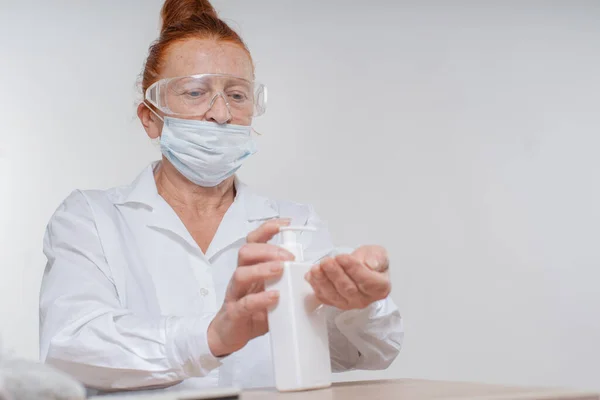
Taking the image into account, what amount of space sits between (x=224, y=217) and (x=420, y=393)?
0.83 metres

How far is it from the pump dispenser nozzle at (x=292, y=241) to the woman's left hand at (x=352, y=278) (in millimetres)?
38

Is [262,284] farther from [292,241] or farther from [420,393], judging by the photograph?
[420,393]

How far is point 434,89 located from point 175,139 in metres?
1.36

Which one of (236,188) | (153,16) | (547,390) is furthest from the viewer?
(153,16)

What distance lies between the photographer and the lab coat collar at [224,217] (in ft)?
5.14

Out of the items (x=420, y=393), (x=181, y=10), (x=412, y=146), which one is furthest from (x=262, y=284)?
(x=412, y=146)

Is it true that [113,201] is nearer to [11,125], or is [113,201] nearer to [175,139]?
[175,139]

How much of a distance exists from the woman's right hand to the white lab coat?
0.10 ft

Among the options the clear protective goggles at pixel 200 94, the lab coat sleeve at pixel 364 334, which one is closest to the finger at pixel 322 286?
the lab coat sleeve at pixel 364 334

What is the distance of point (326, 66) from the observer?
8.91ft

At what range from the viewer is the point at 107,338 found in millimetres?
1197

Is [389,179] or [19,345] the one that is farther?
[389,179]

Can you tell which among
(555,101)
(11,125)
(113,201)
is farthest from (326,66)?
(113,201)

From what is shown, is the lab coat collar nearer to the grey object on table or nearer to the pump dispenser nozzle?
the pump dispenser nozzle
